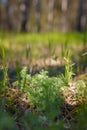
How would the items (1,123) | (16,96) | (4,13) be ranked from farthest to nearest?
(4,13) < (16,96) < (1,123)

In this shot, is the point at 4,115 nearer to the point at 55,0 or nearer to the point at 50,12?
the point at 50,12

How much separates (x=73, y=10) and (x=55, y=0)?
135 centimetres

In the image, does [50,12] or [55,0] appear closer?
[50,12]

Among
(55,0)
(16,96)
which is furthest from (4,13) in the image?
(16,96)

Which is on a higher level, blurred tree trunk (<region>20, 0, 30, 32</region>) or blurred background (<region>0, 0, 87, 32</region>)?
blurred tree trunk (<region>20, 0, 30, 32</region>)

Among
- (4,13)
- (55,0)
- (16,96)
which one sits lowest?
(4,13)

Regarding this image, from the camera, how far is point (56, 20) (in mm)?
24391

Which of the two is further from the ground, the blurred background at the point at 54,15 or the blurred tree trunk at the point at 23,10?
the blurred tree trunk at the point at 23,10

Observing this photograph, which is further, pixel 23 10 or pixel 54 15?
pixel 54 15

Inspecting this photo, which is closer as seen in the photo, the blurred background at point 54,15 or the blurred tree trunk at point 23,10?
the blurred tree trunk at point 23,10

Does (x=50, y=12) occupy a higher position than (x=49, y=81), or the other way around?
(x=49, y=81)

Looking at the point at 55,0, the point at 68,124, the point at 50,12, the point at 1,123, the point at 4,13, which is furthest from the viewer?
the point at 4,13

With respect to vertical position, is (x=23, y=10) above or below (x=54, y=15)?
above

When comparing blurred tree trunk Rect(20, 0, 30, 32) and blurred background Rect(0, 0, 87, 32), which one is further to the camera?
blurred background Rect(0, 0, 87, 32)
